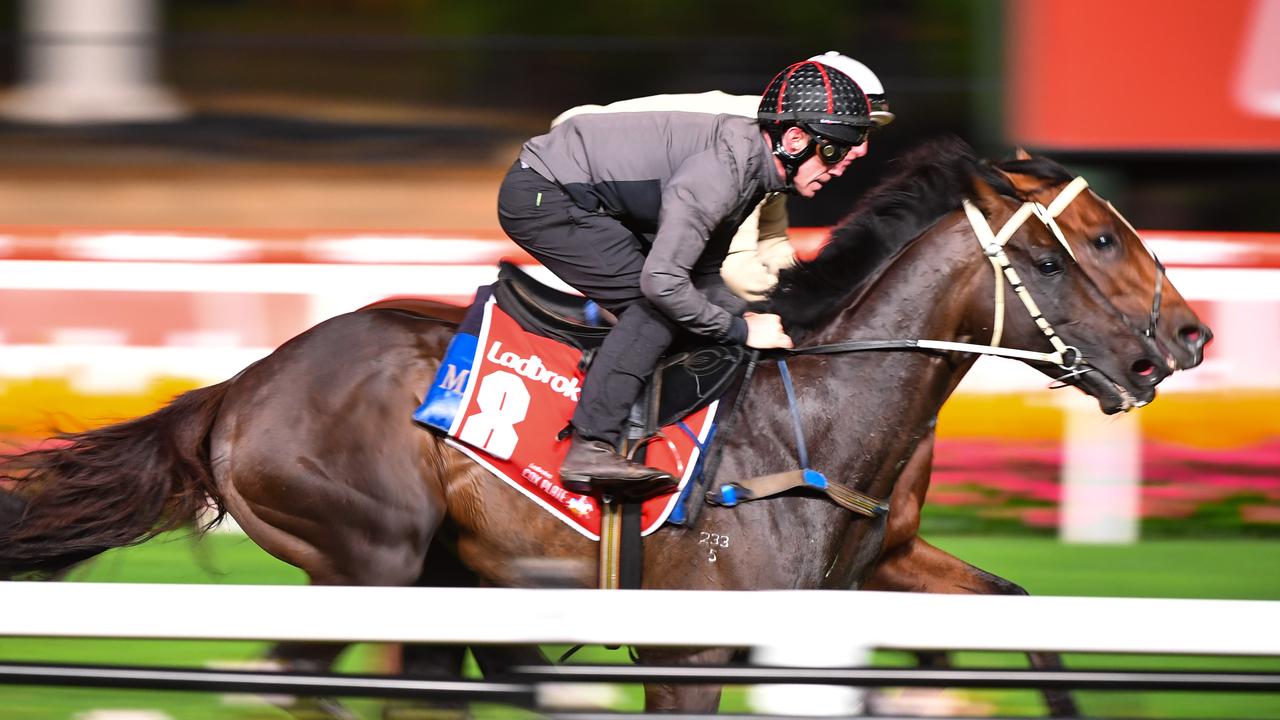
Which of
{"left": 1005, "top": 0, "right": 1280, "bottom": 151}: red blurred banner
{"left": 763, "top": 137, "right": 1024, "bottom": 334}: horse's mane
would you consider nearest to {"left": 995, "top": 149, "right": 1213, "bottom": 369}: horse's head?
{"left": 763, "top": 137, "right": 1024, "bottom": 334}: horse's mane

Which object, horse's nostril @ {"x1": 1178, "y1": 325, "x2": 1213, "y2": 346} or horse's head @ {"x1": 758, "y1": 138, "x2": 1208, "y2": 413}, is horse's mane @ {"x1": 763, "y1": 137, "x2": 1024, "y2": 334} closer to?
horse's head @ {"x1": 758, "y1": 138, "x2": 1208, "y2": 413}

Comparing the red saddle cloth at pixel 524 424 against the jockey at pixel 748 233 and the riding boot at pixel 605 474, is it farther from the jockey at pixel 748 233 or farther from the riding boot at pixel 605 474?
the jockey at pixel 748 233

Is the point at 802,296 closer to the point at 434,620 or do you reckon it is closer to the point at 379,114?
the point at 434,620

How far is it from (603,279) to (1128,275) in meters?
1.18

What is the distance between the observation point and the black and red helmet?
3.22m

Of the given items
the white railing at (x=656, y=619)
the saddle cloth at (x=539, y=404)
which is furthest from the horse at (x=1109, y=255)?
the white railing at (x=656, y=619)

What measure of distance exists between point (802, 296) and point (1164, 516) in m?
3.01

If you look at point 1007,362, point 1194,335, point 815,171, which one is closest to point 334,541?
point 815,171

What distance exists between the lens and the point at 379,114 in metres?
10.9

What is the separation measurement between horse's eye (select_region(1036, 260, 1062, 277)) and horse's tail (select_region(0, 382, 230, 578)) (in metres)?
1.89

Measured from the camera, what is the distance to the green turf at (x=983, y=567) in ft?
9.32

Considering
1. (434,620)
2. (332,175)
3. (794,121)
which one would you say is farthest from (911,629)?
Answer: (332,175)

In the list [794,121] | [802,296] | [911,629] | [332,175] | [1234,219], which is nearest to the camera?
[911,629]

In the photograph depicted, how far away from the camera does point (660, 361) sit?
3.40 meters
